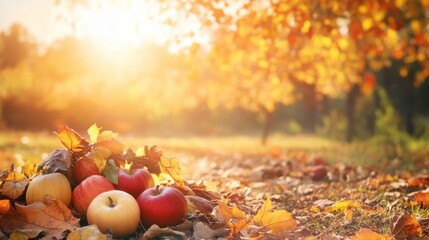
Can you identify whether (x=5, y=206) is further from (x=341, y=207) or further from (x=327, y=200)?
(x=327, y=200)

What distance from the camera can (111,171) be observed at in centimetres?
323

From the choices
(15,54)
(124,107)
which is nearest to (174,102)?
(124,107)

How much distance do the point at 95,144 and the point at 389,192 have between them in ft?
8.21

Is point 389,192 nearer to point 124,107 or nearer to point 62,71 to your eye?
point 124,107

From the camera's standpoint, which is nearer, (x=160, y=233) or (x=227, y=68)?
(x=160, y=233)

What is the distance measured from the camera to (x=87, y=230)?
2686 millimetres

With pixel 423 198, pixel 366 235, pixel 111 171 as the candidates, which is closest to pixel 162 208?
pixel 111 171

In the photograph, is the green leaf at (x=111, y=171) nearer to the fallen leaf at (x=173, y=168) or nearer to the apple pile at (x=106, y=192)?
the apple pile at (x=106, y=192)

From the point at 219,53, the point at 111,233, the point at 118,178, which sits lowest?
the point at 111,233

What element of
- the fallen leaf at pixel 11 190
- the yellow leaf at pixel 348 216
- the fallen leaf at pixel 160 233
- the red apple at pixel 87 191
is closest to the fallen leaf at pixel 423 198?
the yellow leaf at pixel 348 216

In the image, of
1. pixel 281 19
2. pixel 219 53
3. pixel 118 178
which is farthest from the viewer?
pixel 219 53

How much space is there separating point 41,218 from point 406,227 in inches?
82.6

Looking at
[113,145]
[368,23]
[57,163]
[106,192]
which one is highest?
[368,23]

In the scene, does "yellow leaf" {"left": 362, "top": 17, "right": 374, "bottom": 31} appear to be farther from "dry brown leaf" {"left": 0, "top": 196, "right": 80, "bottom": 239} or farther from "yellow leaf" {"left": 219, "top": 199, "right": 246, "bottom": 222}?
"dry brown leaf" {"left": 0, "top": 196, "right": 80, "bottom": 239}
